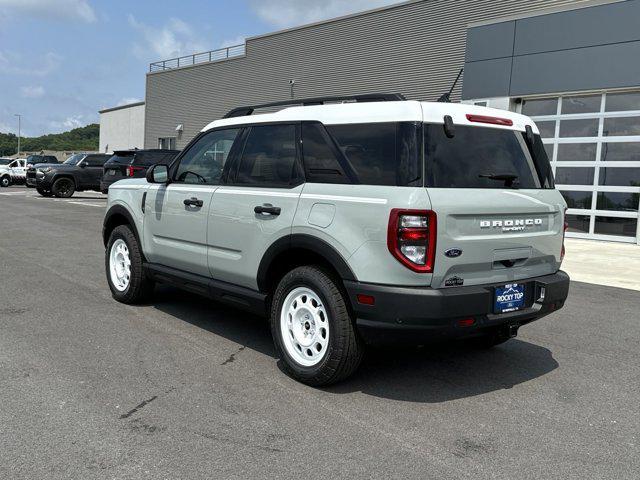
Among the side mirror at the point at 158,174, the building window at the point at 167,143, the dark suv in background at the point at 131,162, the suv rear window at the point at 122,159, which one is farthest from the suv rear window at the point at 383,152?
the building window at the point at 167,143

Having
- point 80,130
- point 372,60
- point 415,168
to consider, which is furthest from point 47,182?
point 80,130

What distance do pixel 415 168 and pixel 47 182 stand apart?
23.8m

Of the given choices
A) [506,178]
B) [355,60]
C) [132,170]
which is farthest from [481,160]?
[355,60]

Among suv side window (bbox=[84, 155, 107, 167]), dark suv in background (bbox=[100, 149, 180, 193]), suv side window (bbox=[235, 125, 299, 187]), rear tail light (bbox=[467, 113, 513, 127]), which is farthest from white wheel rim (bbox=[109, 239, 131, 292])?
suv side window (bbox=[84, 155, 107, 167])

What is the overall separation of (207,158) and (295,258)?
1489 mm

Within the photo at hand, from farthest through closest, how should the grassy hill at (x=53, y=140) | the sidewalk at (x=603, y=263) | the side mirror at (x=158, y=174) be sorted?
the grassy hill at (x=53, y=140), the sidewalk at (x=603, y=263), the side mirror at (x=158, y=174)

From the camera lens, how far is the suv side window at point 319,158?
3.97 metres

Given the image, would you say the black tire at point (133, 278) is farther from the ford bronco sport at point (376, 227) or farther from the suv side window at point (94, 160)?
the suv side window at point (94, 160)

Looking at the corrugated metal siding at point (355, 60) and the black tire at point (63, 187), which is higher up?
the corrugated metal siding at point (355, 60)

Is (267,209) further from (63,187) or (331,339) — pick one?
(63,187)

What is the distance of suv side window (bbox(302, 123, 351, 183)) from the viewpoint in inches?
156

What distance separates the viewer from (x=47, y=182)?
2411cm

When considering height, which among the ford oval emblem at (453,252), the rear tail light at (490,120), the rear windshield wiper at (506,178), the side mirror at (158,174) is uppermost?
the rear tail light at (490,120)

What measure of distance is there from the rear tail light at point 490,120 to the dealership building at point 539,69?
37.0 feet
